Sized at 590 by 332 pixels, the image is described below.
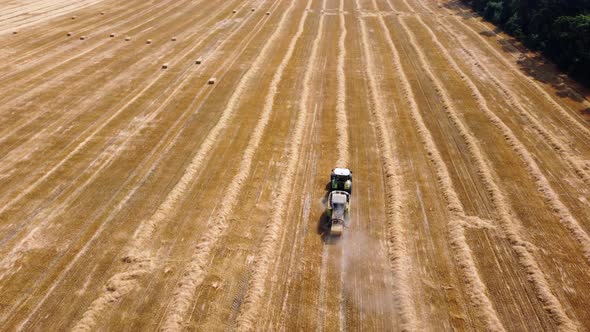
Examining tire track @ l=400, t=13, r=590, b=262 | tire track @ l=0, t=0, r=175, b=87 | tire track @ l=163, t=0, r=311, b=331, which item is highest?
tire track @ l=0, t=0, r=175, b=87

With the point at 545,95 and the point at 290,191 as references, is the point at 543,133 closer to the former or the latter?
the point at 545,95

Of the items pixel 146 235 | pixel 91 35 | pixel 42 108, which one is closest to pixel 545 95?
pixel 146 235

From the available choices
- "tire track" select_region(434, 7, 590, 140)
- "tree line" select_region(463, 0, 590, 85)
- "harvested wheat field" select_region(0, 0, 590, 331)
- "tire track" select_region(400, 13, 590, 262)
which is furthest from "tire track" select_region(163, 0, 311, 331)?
"tree line" select_region(463, 0, 590, 85)

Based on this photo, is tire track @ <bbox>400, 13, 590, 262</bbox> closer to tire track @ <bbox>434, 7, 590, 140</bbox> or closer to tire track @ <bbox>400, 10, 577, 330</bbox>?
tire track @ <bbox>400, 10, 577, 330</bbox>

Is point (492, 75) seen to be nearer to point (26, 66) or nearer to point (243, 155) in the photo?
point (243, 155)

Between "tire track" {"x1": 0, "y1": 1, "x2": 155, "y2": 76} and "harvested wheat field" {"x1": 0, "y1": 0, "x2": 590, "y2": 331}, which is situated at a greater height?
"tire track" {"x1": 0, "y1": 1, "x2": 155, "y2": 76}

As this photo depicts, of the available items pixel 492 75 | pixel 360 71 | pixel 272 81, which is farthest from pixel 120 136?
pixel 492 75
